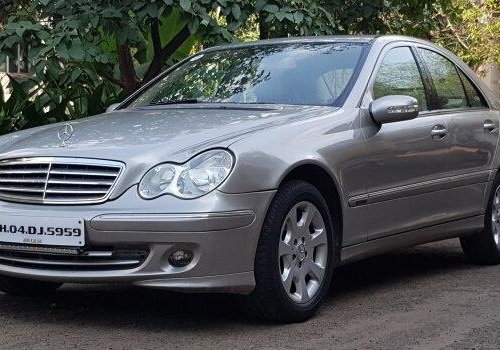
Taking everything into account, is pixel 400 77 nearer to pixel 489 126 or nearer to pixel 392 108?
pixel 392 108

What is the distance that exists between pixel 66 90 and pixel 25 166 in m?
4.93

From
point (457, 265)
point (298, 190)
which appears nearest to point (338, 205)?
point (298, 190)

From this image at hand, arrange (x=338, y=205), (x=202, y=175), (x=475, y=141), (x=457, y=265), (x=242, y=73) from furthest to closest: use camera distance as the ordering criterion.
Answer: (x=457, y=265) → (x=475, y=141) → (x=242, y=73) → (x=338, y=205) → (x=202, y=175)

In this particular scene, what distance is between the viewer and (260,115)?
19.5 ft

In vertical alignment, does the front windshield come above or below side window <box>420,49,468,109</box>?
above

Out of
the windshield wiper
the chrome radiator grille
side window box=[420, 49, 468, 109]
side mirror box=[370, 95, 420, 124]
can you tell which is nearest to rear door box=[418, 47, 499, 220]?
side window box=[420, 49, 468, 109]

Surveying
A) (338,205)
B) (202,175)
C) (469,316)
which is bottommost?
(469,316)

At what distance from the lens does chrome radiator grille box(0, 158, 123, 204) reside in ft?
17.4

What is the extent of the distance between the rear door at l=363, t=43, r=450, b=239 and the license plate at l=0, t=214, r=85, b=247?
1.84m

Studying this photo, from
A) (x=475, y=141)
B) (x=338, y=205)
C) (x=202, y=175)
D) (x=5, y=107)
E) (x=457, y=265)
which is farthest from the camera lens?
(x=5, y=107)

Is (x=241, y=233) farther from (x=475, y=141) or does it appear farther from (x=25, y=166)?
(x=475, y=141)

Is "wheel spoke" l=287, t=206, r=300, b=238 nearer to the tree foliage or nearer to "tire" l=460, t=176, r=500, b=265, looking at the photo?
"tire" l=460, t=176, r=500, b=265

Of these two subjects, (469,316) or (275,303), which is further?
(469,316)

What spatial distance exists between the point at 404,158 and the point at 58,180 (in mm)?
2248
